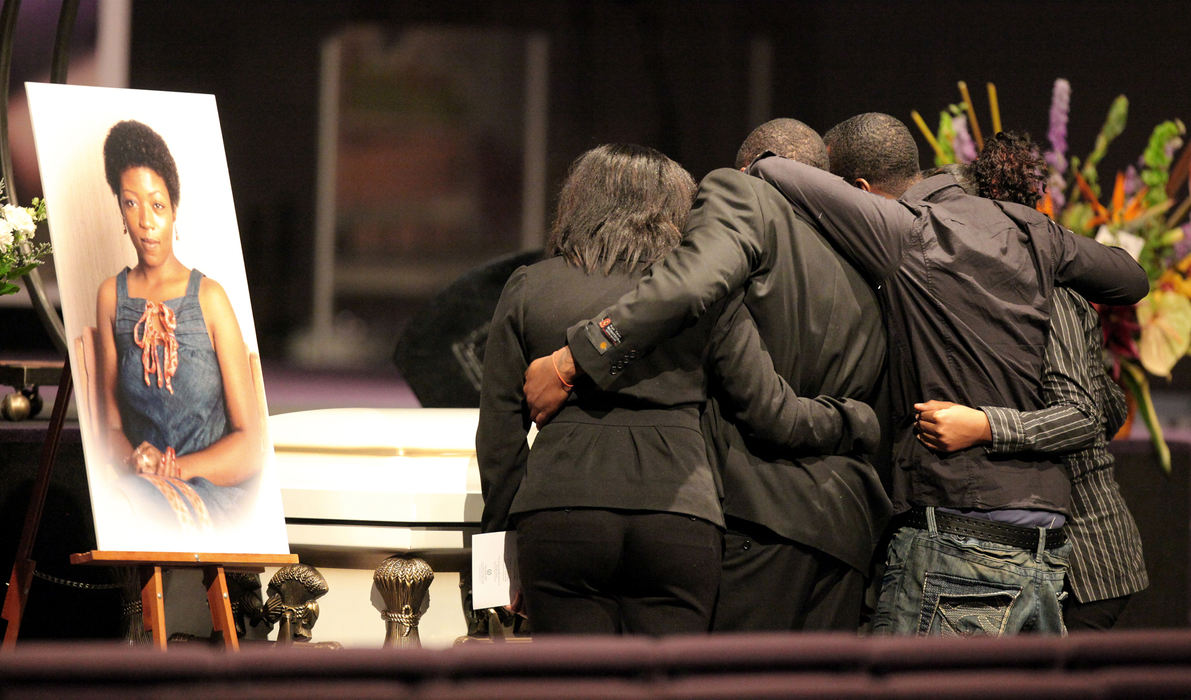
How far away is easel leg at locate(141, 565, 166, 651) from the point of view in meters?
1.86

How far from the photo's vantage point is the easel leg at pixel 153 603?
6.10ft

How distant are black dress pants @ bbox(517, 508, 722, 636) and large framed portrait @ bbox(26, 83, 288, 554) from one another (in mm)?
566

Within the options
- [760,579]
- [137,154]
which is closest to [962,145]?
[760,579]

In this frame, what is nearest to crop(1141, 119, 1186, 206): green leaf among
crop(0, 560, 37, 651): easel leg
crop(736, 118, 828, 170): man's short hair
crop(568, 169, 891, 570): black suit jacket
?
crop(736, 118, 828, 170): man's short hair

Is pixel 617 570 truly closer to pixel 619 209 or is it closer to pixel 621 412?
pixel 621 412

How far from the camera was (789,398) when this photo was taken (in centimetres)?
176

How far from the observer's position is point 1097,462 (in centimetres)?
200

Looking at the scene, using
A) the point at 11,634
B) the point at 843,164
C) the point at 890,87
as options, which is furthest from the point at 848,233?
the point at 890,87

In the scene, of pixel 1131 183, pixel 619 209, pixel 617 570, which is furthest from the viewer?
pixel 1131 183

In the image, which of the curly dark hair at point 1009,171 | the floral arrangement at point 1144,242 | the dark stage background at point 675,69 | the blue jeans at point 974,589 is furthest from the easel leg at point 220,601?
the dark stage background at point 675,69

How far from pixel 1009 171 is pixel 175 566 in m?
1.54

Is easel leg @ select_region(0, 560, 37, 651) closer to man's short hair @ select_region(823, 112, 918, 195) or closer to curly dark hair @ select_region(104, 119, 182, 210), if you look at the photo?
curly dark hair @ select_region(104, 119, 182, 210)

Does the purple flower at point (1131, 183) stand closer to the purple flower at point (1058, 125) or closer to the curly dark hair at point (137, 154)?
the purple flower at point (1058, 125)

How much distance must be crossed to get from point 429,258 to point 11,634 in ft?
11.5
